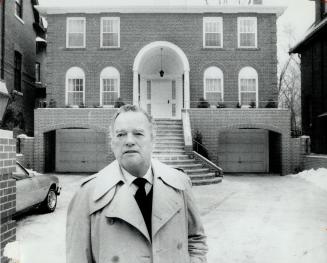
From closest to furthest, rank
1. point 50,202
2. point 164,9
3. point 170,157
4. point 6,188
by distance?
point 6,188, point 50,202, point 170,157, point 164,9

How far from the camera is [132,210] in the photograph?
2.04 metres

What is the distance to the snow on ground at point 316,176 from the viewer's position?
542 inches

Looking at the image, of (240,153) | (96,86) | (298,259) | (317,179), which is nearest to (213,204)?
(298,259)

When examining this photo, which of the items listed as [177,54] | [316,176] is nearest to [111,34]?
[177,54]

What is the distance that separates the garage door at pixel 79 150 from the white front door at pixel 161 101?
3.50 metres

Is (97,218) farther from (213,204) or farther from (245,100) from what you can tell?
(245,100)

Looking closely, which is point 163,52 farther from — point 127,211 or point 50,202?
point 127,211

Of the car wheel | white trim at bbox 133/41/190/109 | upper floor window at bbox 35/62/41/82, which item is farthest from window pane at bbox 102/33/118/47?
the car wheel

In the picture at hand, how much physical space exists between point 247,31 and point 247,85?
287cm

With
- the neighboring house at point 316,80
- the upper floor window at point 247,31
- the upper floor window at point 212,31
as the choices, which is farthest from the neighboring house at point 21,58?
the neighboring house at point 316,80

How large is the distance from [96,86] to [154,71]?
3.70 metres

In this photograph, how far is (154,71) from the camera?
21.6 m

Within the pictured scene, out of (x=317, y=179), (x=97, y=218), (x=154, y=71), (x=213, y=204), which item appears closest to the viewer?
(x=97, y=218)

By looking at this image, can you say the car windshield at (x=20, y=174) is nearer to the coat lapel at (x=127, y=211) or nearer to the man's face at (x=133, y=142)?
the man's face at (x=133, y=142)
